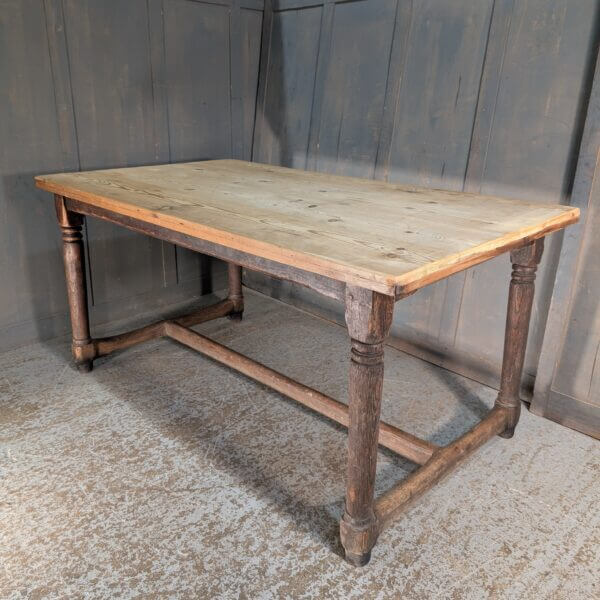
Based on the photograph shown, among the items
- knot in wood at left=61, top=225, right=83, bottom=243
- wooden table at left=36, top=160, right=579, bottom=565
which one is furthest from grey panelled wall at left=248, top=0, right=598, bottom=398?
knot in wood at left=61, top=225, right=83, bottom=243

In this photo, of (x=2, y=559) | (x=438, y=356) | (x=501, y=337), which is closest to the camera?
(x=2, y=559)

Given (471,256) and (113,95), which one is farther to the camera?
(113,95)

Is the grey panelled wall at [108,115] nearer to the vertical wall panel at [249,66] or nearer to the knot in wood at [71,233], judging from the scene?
the vertical wall panel at [249,66]

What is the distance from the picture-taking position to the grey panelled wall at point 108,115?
250 centimetres

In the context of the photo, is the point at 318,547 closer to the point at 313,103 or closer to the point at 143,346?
the point at 143,346

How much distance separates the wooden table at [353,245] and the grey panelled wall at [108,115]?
1.38ft

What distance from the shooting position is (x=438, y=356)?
106 inches

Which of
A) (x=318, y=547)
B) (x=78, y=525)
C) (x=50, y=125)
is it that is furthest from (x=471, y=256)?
(x=50, y=125)

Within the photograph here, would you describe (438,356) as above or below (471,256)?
below

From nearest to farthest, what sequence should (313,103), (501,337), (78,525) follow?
(78,525), (501,337), (313,103)

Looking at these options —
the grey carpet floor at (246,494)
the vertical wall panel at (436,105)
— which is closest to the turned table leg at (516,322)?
the grey carpet floor at (246,494)

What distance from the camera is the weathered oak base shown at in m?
1.65

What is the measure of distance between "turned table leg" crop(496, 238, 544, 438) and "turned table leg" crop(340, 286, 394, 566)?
775 millimetres

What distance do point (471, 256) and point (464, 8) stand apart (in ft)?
4.71
